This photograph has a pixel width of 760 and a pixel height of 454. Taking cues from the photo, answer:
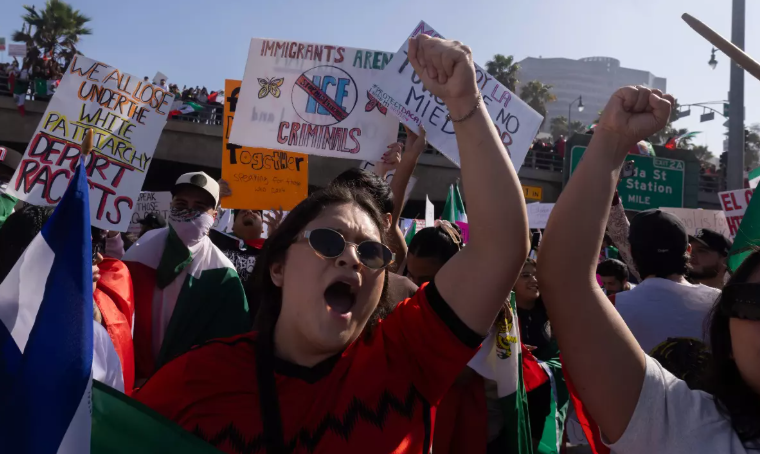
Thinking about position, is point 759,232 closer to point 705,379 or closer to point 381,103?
point 705,379

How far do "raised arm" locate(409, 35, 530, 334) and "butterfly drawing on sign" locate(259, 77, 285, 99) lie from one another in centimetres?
323

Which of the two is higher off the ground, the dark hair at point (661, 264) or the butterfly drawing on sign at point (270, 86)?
the butterfly drawing on sign at point (270, 86)

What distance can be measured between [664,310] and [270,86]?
310cm

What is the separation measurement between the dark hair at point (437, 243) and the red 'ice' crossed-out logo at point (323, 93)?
1973mm

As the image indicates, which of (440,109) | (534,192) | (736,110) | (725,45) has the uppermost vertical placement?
(736,110)

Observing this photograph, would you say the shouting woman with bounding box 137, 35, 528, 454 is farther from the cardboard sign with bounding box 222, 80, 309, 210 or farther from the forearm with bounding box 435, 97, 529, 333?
the cardboard sign with bounding box 222, 80, 309, 210

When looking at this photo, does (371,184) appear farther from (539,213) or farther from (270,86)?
(539,213)

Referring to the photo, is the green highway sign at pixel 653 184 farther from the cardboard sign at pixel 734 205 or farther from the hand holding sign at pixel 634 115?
the hand holding sign at pixel 634 115

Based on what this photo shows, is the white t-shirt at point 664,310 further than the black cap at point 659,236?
No

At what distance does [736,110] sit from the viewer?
10.2 m

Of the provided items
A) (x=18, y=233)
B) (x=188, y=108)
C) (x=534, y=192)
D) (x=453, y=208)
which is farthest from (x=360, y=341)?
(x=534, y=192)

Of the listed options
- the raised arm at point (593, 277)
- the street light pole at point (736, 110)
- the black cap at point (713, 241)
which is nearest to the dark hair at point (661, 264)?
the raised arm at point (593, 277)

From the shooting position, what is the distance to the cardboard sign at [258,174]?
5.59 m

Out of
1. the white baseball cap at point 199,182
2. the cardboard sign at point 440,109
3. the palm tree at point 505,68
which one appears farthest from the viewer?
the palm tree at point 505,68
